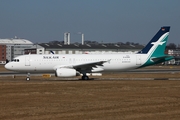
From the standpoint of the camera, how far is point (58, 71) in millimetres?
42656

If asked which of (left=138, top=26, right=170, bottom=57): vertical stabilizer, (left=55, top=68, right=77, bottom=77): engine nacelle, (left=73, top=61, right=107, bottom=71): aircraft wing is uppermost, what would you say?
(left=138, top=26, right=170, bottom=57): vertical stabilizer

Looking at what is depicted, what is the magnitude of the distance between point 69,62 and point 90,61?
2.54 metres

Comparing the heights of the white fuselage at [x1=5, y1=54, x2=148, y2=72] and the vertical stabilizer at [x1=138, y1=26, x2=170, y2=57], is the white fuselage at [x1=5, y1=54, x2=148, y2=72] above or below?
below

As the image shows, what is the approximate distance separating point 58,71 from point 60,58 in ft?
9.96

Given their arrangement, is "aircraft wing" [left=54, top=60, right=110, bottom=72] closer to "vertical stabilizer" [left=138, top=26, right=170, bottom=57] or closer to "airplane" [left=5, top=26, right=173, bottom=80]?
"airplane" [left=5, top=26, right=173, bottom=80]

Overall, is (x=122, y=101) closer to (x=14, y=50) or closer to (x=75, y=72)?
(x=75, y=72)

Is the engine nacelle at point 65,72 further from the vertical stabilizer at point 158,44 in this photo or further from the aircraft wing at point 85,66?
the vertical stabilizer at point 158,44

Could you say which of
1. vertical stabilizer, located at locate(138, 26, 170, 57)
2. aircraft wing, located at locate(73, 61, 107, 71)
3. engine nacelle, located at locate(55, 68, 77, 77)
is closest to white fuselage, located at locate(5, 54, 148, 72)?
aircraft wing, located at locate(73, 61, 107, 71)

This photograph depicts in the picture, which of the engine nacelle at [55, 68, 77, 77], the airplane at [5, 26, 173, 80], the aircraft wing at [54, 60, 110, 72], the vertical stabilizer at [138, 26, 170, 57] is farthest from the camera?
the vertical stabilizer at [138, 26, 170, 57]

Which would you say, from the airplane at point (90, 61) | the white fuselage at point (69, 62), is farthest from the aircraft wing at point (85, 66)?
the white fuselage at point (69, 62)

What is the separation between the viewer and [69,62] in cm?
4541

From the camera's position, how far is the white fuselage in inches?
1767

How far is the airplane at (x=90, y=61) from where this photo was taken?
44844mm

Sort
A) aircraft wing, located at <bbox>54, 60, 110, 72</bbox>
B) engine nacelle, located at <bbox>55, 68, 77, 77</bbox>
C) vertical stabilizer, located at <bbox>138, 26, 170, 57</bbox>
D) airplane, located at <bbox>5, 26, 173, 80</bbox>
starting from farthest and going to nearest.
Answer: vertical stabilizer, located at <bbox>138, 26, 170, 57</bbox>, airplane, located at <bbox>5, 26, 173, 80</bbox>, aircraft wing, located at <bbox>54, 60, 110, 72</bbox>, engine nacelle, located at <bbox>55, 68, 77, 77</bbox>
